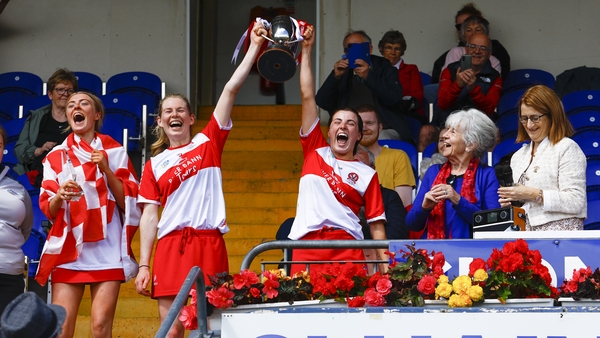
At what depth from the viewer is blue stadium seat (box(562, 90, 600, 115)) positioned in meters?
8.87

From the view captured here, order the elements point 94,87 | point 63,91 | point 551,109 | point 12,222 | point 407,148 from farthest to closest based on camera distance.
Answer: point 94,87, point 407,148, point 63,91, point 12,222, point 551,109

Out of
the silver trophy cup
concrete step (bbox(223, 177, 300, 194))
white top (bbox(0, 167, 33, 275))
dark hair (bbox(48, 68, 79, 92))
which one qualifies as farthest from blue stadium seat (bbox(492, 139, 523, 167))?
white top (bbox(0, 167, 33, 275))

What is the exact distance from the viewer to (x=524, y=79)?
1013cm

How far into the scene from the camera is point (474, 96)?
849 centimetres

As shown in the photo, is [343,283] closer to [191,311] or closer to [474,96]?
[191,311]

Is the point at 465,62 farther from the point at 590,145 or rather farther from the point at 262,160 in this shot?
the point at 262,160

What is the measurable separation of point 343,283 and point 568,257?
1016mm

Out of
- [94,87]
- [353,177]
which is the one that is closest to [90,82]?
[94,87]

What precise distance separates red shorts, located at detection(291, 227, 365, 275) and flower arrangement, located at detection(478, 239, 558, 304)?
111cm

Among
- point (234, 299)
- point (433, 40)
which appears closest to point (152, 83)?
point (433, 40)

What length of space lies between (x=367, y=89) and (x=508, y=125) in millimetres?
1421

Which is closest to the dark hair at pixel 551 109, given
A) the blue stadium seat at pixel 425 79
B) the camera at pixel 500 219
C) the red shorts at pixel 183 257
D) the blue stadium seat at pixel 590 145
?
the camera at pixel 500 219

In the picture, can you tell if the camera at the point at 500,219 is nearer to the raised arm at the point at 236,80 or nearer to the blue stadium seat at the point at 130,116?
the raised arm at the point at 236,80

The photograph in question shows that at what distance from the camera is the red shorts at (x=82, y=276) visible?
5320mm
